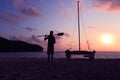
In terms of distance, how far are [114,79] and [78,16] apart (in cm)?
2476

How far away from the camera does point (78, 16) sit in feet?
124

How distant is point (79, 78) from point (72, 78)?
312mm

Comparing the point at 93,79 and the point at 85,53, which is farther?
the point at 85,53

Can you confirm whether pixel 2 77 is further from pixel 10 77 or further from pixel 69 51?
pixel 69 51

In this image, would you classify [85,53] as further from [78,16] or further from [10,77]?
[10,77]

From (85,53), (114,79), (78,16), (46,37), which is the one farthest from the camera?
(78,16)

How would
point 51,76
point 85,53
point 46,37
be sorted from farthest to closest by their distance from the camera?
point 85,53, point 46,37, point 51,76

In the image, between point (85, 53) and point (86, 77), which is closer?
point (86, 77)

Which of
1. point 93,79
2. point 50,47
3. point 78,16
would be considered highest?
point 78,16

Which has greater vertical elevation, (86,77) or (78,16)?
(78,16)

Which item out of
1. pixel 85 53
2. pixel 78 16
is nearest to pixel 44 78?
pixel 85 53

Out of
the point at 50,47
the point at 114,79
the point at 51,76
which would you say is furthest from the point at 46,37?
the point at 114,79

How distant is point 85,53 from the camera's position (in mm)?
32594

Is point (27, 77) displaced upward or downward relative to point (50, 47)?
downward
